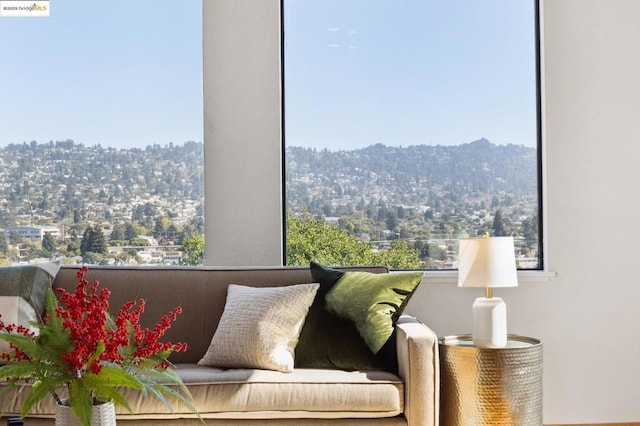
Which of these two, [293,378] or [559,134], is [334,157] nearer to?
[559,134]

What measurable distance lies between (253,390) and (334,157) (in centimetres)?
174

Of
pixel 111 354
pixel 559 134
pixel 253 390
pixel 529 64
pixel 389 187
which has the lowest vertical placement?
pixel 253 390

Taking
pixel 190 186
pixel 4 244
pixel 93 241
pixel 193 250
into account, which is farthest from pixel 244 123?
pixel 4 244

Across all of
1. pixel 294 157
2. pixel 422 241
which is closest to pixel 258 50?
pixel 294 157

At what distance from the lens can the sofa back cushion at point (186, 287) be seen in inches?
139

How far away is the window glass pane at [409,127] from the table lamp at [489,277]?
0.93 metres

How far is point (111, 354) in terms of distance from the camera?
1834mm

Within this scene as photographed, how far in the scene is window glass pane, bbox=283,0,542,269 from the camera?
4293mm

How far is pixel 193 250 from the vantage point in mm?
4309

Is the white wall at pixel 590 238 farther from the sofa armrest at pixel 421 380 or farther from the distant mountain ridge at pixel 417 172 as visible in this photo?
the sofa armrest at pixel 421 380

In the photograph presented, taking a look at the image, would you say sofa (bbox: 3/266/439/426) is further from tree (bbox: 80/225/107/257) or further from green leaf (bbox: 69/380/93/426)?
tree (bbox: 80/225/107/257)

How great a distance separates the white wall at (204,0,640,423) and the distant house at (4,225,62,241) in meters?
0.93

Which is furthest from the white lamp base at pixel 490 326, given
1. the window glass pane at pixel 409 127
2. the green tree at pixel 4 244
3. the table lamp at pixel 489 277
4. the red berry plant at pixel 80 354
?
the green tree at pixel 4 244

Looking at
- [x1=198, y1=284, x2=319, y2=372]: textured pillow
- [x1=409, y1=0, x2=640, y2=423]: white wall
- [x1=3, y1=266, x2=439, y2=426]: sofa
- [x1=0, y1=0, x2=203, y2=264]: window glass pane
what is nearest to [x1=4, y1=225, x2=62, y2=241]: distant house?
[x1=0, y1=0, x2=203, y2=264]: window glass pane
